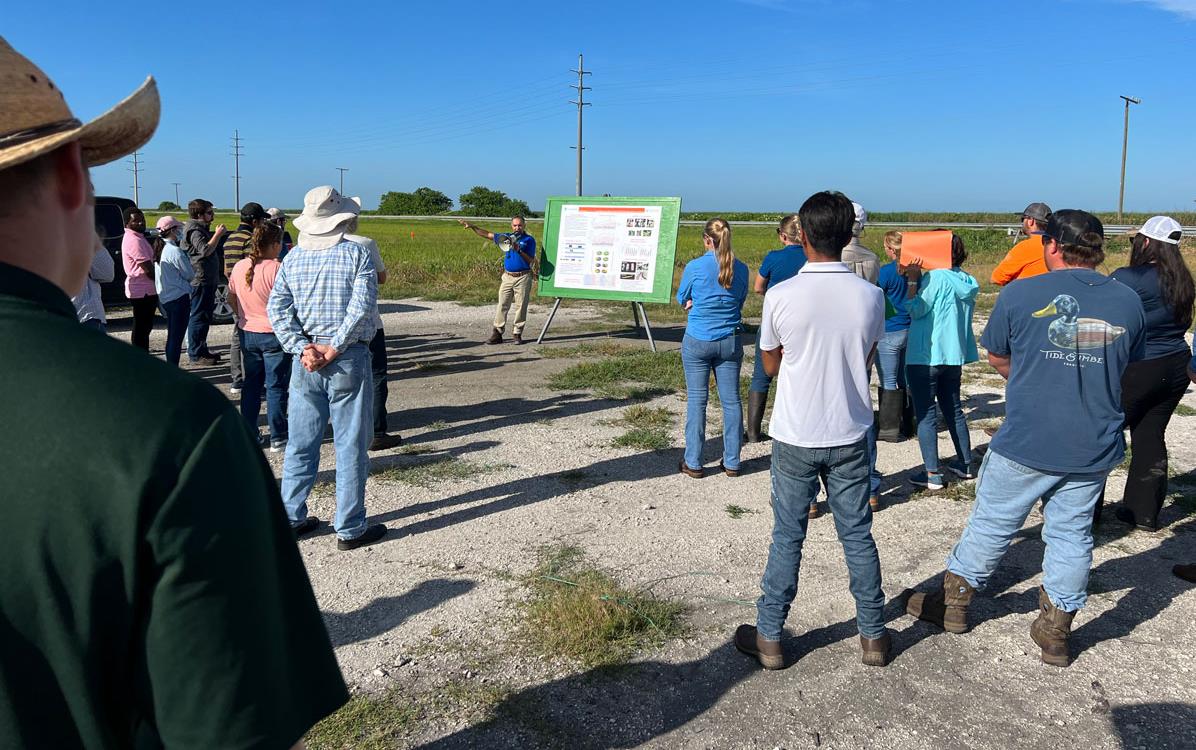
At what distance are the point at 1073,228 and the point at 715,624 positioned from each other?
7.98 feet

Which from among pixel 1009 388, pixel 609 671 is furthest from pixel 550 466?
pixel 1009 388

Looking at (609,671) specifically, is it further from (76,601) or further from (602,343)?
(602,343)

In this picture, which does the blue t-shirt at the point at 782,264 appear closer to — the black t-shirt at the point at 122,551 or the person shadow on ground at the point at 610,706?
the person shadow on ground at the point at 610,706

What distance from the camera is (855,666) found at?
3.62 metres

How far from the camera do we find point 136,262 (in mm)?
9125

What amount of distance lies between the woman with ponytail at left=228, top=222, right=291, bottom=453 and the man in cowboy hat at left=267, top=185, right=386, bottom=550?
142 cm

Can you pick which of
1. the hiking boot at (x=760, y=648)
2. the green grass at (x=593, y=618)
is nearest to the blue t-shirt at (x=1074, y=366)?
the hiking boot at (x=760, y=648)

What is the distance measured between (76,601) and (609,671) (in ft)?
9.40

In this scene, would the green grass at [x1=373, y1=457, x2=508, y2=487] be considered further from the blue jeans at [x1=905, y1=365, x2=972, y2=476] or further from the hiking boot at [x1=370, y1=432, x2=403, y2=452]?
the blue jeans at [x1=905, y1=365, x2=972, y2=476]

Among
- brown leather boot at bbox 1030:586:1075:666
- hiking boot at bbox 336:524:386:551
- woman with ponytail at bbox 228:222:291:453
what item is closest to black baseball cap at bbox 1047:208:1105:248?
brown leather boot at bbox 1030:586:1075:666

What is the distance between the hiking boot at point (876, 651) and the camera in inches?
141

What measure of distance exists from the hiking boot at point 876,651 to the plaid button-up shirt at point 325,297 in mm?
3070

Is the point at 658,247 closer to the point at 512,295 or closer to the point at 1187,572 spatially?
the point at 512,295

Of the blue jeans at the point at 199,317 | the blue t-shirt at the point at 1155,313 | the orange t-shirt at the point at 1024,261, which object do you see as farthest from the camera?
the blue jeans at the point at 199,317
